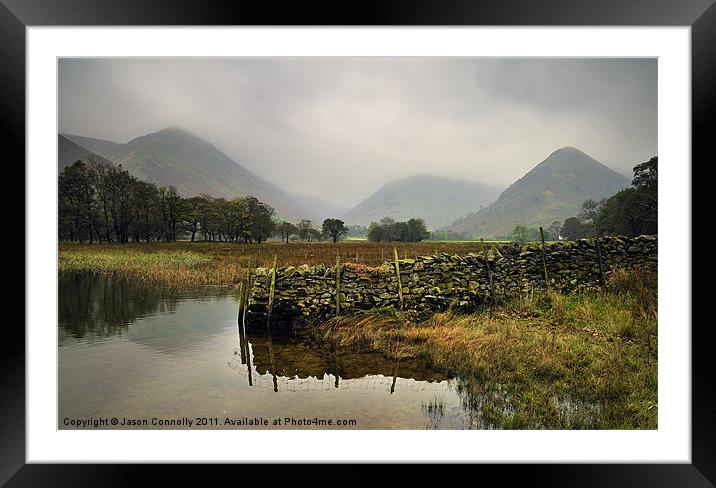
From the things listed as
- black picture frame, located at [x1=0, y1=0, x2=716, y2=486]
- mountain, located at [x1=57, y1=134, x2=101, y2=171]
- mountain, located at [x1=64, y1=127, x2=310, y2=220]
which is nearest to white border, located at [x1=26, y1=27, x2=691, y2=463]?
black picture frame, located at [x1=0, y1=0, x2=716, y2=486]

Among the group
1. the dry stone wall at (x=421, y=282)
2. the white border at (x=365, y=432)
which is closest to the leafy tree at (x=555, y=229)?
the dry stone wall at (x=421, y=282)

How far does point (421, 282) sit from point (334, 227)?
1.83 meters

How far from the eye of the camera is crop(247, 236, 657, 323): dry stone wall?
18.6 ft

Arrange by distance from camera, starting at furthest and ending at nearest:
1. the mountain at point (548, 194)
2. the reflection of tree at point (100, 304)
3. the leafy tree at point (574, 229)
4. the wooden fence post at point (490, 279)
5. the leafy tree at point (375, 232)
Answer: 1. the leafy tree at point (574, 229)
2. the wooden fence post at point (490, 279)
3. the leafy tree at point (375, 232)
4. the mountain at point (548, 194)
5. the reflection of tree at point (100, 304)

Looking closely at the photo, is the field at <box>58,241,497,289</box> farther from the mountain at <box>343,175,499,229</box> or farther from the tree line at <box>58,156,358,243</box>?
the mountain at <box>343,175,499,229</box>

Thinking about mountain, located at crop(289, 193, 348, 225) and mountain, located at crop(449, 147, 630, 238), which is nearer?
mountain, located at crop(449, 147, 630, 238)

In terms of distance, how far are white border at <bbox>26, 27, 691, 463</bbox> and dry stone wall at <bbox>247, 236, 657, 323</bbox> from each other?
7.30 ft

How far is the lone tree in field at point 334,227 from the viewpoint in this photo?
5969mm

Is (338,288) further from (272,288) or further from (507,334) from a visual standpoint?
(507,334)

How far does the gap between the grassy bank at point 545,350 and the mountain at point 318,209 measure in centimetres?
181

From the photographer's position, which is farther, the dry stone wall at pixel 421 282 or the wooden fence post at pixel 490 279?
the wooden fence post at pixel 490 279

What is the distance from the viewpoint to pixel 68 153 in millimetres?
4250
